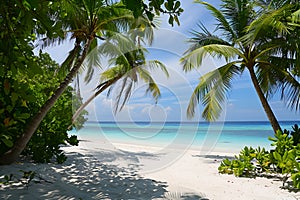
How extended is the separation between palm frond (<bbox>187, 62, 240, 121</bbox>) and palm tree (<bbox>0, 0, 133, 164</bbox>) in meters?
2.92

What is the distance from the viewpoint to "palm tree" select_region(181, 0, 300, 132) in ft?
24.5

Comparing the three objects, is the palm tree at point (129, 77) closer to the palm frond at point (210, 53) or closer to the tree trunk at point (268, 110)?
the palm frond at point (210, 53)

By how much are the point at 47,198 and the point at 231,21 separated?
7393mm

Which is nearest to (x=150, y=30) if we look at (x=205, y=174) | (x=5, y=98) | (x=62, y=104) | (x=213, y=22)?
(x=213, y=22)

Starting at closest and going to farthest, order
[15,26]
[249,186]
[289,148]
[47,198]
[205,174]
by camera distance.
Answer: [15,26] < [47,198] < [249,186] < [289,148] < [205,174]

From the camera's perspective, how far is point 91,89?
11570 mm

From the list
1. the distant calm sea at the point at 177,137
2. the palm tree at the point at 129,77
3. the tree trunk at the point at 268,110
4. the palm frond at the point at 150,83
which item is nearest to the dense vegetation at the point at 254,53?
the tree trunk at the point at 268,110

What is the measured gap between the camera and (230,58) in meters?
7.77

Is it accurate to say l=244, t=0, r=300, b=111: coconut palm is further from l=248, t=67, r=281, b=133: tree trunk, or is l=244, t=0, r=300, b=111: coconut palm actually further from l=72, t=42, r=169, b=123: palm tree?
l=72, t=42, r=169, b=123: palm tree

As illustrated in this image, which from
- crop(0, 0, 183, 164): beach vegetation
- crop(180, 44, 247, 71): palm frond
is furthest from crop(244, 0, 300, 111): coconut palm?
crop(0, 0, 183, 164): beach vegetation

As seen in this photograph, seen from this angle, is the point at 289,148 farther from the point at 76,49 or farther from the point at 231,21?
the point at 76,49

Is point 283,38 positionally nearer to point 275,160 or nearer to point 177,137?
point 275,160

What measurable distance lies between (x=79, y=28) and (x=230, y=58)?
438cm

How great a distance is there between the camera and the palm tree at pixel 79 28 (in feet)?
15.3
